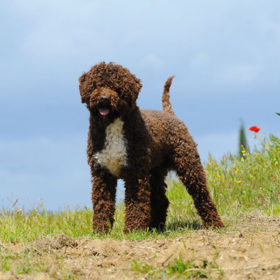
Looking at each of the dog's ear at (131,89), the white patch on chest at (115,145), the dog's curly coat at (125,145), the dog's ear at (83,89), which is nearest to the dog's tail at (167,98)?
the dog's curly coat at (125,145)

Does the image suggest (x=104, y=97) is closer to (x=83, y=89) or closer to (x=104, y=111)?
(x=104, y=111)

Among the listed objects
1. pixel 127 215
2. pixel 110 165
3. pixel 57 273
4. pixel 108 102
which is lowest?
pixel 57 273

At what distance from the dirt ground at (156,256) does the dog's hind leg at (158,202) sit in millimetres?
1999

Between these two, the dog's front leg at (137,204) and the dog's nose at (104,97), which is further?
the dog's front leg at (137,204)

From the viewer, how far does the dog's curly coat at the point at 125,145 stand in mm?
5547

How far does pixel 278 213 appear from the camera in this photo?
8.07m

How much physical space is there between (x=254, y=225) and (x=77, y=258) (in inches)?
125

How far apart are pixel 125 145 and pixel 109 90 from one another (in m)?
0.79

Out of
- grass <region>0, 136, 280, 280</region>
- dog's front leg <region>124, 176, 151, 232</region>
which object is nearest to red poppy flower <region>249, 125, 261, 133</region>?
grass <region>0, 136, 280, 280</region>

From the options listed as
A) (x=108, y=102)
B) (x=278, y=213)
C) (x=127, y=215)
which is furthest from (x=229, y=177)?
(x=108, y=102)

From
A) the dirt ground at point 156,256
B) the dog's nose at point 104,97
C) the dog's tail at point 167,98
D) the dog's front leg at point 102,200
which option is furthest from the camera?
the dog's tail at point 167,98

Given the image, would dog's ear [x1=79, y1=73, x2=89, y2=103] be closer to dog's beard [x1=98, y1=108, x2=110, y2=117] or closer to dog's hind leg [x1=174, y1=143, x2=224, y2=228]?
dog's beard [x1=98, y1=108, x2=110, y2=117]

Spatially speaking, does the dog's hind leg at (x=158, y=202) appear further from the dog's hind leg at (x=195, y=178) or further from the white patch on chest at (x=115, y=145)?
the white patch on chest at (x=115, y=145)

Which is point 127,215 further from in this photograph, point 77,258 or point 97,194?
point 77,258
